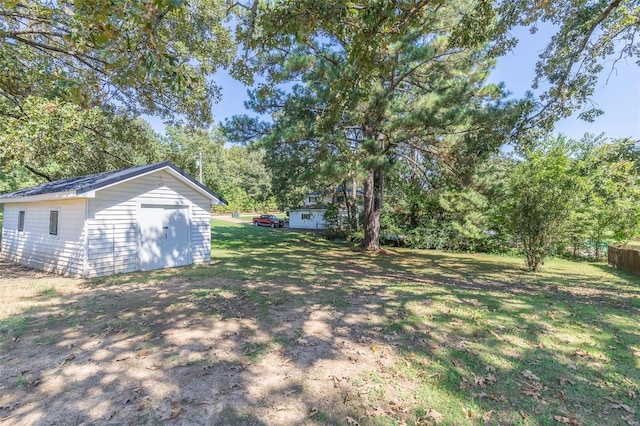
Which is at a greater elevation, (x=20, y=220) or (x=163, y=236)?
(x=20, y=220)

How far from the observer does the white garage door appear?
28.2ft

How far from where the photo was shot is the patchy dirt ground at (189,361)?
2553mm

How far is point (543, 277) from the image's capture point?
909cm

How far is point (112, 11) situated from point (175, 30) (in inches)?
284

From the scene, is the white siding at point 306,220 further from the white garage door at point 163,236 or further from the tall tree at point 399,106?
the white garage door at point 163,236

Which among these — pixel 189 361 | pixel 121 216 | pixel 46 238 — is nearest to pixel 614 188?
pixel 189 361

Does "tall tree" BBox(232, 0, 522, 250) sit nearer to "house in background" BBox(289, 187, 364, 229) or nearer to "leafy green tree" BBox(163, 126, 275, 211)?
"house in background" BBox(289, 187, 364, 229)

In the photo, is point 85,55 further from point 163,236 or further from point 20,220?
point 20,220

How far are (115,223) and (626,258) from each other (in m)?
19.1

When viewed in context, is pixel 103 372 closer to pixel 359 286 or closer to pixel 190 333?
pixel 190 333

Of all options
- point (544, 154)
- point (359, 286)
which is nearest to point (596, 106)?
point (544, 154)

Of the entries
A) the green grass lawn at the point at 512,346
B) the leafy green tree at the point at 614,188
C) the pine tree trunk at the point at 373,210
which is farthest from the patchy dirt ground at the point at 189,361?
the pine tree trunk at the point at 373,210

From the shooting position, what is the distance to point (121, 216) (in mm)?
8109

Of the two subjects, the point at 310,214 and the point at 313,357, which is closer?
the point at 313,357
